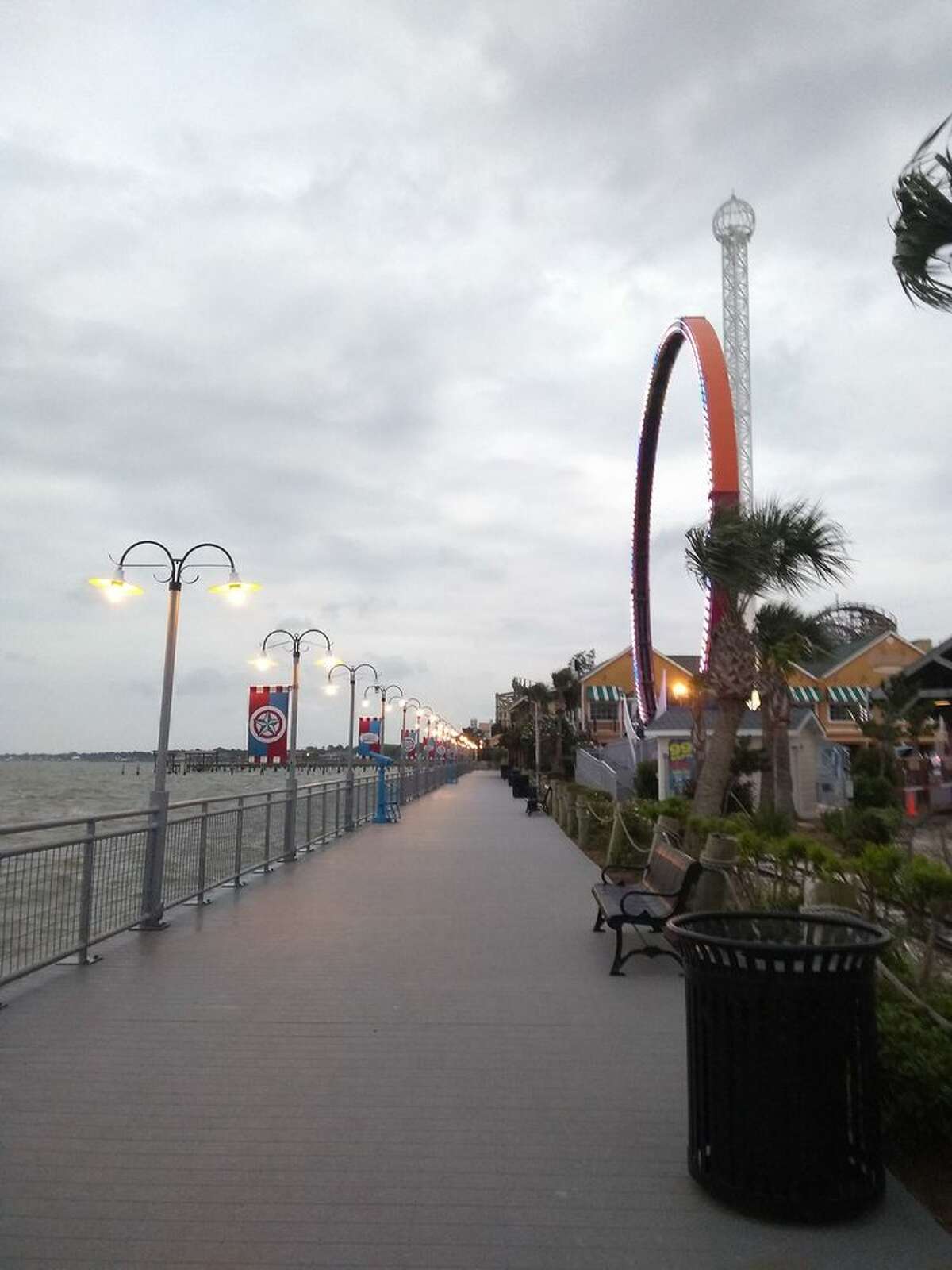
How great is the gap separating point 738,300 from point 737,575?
68.7m

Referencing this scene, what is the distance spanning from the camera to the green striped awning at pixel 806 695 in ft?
154

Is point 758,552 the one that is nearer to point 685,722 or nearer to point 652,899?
point 652,899

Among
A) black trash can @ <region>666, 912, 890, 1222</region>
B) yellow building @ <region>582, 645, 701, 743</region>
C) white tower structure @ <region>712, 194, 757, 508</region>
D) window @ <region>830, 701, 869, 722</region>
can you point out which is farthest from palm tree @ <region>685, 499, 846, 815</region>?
white tower structure @ <region>712, 194, 757, 508</region>

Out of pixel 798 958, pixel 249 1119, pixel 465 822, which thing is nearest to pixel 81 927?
pixel 249 1119

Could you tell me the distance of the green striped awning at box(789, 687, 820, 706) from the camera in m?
47.0

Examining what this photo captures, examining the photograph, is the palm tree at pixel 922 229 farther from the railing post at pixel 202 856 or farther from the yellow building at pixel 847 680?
the yellow building at pixel 847 680

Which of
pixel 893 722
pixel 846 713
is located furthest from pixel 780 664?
pixel 846 713

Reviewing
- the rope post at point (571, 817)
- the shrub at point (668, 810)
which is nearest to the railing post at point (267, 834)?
the shrub at point (668, 810)

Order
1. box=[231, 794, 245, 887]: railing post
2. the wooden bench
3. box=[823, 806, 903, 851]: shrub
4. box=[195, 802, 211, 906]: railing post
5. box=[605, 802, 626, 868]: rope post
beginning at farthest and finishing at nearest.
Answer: box=[823, 806, 903, 851]: shrub, box=[605, 802, 626, 868]: rope post, box=[231, 794, 245, 887]: railing post, box=[195, 802, 211, 906]: railing post, the wooden bench

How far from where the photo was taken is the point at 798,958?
3.33m

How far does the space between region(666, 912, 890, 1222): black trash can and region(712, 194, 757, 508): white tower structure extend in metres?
74.9

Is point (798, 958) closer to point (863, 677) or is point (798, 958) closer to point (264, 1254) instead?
point (264, 1254)

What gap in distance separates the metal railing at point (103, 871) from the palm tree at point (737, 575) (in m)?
5.94

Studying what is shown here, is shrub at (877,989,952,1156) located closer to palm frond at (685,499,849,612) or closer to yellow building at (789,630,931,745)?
palm frond at (685,499,849,612)
